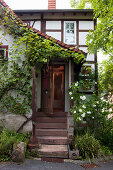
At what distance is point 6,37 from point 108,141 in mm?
5905

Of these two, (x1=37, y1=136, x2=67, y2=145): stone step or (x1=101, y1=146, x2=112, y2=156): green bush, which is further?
(x1=37, y1=136, x2=67, y2=145): stone step

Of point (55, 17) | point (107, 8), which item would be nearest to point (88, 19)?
point (55, 17)

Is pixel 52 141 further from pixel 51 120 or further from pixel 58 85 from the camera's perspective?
pixel 58 85

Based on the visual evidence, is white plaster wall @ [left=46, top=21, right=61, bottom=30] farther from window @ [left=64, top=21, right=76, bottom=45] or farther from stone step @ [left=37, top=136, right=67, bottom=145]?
stone step @ [left=37, top=136, right=67, bottom=145]

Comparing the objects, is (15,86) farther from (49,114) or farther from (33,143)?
(33,143)

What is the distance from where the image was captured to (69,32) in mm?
9000

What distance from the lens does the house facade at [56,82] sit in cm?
507

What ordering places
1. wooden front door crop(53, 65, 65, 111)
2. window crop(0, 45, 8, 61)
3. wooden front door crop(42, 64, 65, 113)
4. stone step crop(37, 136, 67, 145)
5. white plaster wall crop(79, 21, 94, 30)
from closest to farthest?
stone step crop(37, 136, 67, 145)
wooden front door crop(42, 64, 65, 113)
window crop(0, 45, 8, 61)
wooden front door crop(53, 65, 65, 111)
white plaster wall crop(79, 21, 94, 30)

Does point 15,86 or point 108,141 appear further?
point 15,86

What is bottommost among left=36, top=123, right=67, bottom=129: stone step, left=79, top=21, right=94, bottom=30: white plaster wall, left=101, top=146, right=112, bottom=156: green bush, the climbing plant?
left=101, top=146, right=112, bottom=156: green bush

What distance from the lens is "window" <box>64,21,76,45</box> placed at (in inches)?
352

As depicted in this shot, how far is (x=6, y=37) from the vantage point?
20.7ft

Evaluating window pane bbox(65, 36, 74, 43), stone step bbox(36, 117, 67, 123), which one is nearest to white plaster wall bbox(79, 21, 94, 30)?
window pane bbox(65, 36, 74, 43)

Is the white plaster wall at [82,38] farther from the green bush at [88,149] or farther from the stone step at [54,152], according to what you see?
the stone step at [54,152]
